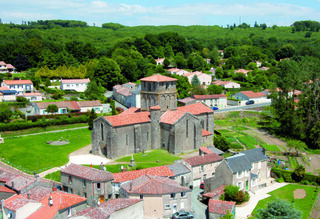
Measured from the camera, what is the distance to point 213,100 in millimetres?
83875

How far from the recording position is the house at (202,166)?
41.8 metres

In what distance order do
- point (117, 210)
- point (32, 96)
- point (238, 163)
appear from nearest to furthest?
point (117, 210)
point (238, 163)
point (32, 96)

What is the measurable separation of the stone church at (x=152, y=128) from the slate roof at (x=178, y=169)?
7274mm

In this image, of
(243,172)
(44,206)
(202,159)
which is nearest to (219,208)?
(243,172)

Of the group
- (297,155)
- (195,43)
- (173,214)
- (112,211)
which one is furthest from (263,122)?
(195,43)

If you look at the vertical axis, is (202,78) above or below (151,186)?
above

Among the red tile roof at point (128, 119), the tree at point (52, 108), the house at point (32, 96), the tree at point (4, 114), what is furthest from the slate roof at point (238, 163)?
the house at point (32, 96)

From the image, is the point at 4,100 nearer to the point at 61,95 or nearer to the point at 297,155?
the point at 61,95

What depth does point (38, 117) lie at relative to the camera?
66.7m

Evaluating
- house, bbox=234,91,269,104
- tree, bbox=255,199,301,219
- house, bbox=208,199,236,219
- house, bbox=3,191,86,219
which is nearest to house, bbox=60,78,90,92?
house, bbox=234,91,269,104

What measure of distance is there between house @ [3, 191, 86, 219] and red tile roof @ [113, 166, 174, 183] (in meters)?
5.19

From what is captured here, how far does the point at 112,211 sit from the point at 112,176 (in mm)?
7543

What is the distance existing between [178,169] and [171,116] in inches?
461

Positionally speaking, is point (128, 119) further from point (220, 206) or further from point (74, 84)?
point (74, 84)
